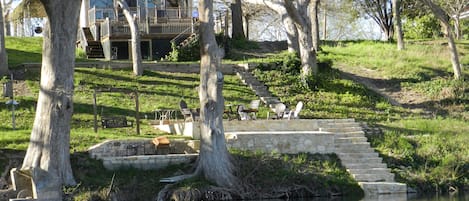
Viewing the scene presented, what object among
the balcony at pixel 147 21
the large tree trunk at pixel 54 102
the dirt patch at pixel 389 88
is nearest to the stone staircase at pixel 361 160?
the dirt patch at pixel 389 88

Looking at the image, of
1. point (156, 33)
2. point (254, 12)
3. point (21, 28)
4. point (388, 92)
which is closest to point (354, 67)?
point (388, 92)

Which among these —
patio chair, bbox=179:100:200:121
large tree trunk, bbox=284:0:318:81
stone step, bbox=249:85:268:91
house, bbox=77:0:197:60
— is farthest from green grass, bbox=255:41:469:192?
house, bbox=77:0:197:60

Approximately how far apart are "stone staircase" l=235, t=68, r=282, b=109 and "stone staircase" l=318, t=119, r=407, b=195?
547 cm

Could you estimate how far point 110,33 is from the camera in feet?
129

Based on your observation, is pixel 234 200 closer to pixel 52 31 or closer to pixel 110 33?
pixel 52 31

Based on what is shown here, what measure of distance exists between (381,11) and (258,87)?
2477 centimetres

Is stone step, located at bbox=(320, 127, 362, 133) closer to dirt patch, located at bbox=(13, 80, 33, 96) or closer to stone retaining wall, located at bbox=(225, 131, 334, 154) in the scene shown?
stone retaining wall, located at bbox=(225, 131, 334, 154)

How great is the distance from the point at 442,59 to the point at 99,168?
82.0 ft

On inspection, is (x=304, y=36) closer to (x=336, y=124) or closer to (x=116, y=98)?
(x=336, y=124)

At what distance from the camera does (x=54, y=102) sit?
62.2 ft

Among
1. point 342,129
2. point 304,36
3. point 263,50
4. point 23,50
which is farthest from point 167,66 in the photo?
point 342,129

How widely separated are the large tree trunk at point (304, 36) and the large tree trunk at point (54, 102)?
14.7 metres

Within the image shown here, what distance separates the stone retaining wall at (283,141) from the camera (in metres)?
22.9

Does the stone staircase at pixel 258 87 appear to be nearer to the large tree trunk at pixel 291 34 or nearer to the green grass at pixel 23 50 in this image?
the large tree trunk at pixel 291 34
